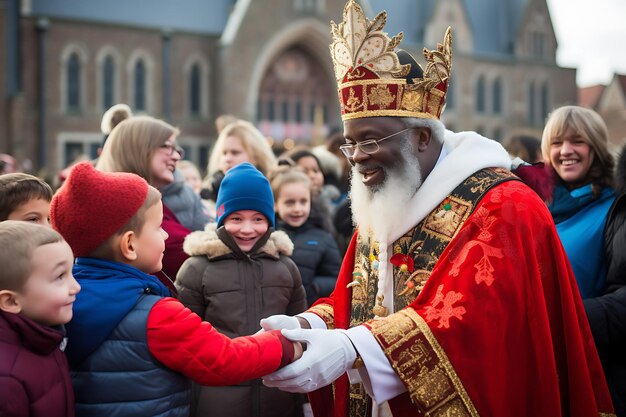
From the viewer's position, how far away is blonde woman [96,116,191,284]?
3.98 m

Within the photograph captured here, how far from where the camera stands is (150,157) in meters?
4.04

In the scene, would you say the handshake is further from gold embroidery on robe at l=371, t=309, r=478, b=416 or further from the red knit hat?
the red knit hat

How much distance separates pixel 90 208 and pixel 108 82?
2537 centimetres

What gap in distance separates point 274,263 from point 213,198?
1.85 m

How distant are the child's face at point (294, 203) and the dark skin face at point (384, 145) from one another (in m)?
2.01

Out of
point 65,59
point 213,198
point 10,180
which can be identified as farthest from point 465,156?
point 65,59

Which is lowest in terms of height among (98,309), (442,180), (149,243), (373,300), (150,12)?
(373,300)

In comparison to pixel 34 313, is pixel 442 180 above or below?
above

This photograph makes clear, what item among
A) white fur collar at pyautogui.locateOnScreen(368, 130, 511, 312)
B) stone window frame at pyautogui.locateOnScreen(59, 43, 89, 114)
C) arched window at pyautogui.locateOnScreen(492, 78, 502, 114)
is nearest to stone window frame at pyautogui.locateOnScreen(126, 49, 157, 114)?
stone window frame at pyautogui.locateOnScreen(59, 43, 89, 114)

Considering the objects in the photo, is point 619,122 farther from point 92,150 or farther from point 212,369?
point 212,369

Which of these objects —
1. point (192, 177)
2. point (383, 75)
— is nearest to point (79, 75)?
point (192, 177)

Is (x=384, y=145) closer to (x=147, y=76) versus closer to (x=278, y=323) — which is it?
(x=278, y=323)

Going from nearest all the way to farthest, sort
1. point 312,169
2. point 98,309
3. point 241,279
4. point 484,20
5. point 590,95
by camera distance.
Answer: point 98,309, point 241,279, point 312,169, point 484,20, point 590,95

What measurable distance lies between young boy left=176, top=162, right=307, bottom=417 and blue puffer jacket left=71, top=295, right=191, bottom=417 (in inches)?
46.7
